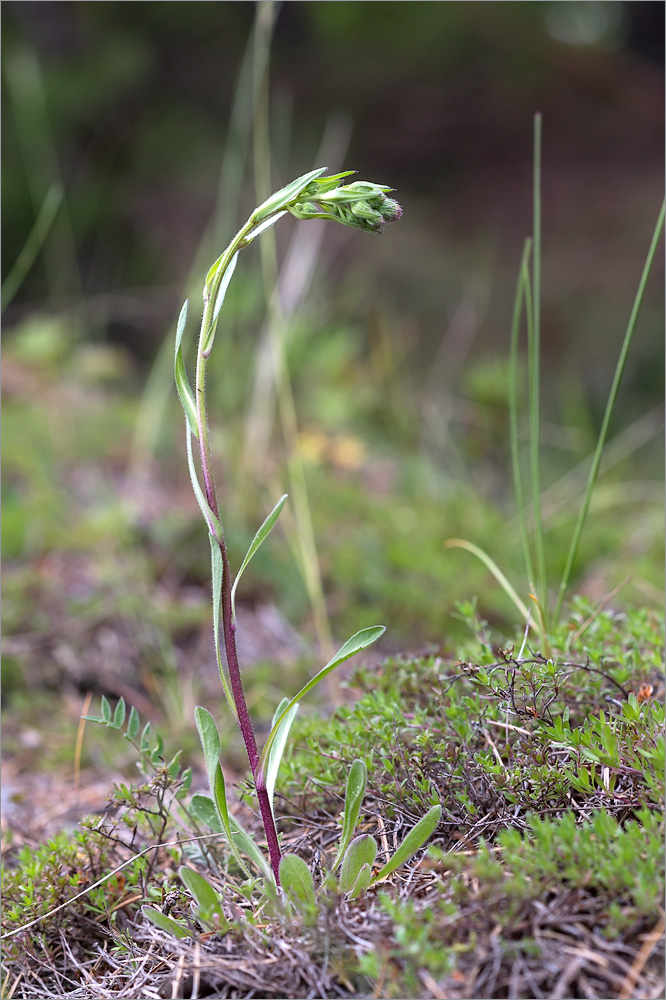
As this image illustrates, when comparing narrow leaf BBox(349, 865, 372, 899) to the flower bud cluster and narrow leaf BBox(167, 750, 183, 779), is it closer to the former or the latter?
narrow leaf BBox(167, 750, 183, 779)

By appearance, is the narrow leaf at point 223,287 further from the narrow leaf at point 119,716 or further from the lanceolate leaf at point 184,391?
the narrow leaf at point 119,716

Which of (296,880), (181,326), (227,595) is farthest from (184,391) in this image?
(296,880)

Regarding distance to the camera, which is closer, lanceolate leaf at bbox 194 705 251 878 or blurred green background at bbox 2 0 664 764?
lanceolate leaf at bbox 194 705 251 878

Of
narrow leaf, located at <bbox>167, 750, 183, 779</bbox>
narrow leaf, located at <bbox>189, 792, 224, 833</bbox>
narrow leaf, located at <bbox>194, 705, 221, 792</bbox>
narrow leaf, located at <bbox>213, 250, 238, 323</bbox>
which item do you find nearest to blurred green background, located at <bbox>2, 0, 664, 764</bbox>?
narrow leaf, located at <bbox>167, 750, 183, 779</bbox>

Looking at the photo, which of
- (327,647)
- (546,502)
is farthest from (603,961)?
(546,502)

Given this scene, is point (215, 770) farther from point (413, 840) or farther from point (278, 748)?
point (413, 840)

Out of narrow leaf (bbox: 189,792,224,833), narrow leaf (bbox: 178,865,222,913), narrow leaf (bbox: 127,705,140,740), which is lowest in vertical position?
narrow leaf (bbox: 189,792,224,833)
